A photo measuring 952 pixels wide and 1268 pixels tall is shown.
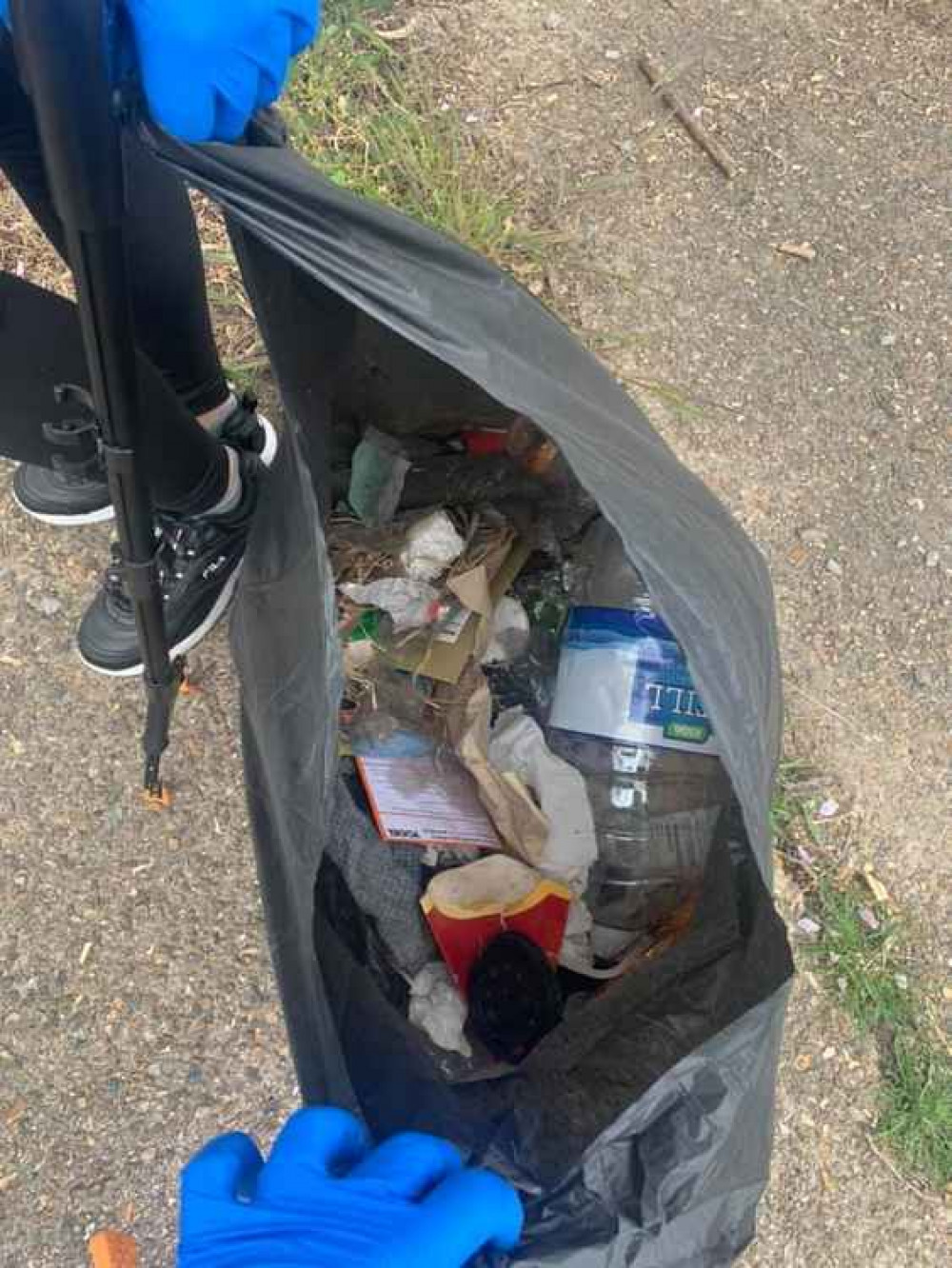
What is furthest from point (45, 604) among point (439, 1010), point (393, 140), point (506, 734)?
point (393, 140)

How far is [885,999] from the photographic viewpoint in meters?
1.45

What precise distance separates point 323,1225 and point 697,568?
0.53m

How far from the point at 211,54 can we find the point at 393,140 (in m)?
1.16

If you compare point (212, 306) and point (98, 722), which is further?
point (212, 306)

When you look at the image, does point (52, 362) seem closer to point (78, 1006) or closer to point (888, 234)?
point (78, 1006)

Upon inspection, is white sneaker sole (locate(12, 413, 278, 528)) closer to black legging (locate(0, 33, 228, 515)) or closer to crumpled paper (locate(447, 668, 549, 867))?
black legging (locate(0, 33, 228, 515))

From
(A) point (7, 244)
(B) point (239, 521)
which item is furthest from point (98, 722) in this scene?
(A) point (7, 244)

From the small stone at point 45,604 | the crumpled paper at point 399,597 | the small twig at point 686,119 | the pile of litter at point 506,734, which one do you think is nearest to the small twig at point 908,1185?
the pile of litter at point 506,734

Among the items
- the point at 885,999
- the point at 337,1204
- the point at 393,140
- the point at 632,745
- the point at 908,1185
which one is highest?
the point at 393,140

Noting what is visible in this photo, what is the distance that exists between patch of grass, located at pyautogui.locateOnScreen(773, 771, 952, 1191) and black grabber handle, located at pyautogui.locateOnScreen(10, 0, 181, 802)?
0.88 m

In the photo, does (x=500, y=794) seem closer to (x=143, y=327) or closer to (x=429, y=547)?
(x=429, y=547)

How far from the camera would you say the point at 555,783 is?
4.37 feet

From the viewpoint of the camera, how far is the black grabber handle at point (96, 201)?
696 millimetres

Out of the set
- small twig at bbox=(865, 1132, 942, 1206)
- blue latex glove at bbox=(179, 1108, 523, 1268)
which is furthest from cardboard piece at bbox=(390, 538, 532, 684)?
small twig at bbox=(865, 1132, 942, 1206)
